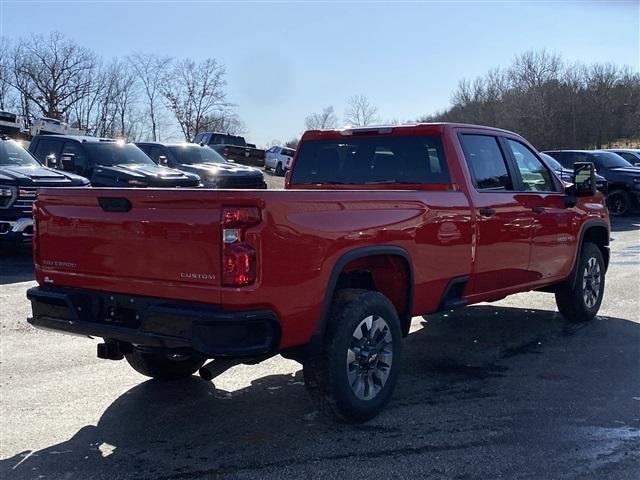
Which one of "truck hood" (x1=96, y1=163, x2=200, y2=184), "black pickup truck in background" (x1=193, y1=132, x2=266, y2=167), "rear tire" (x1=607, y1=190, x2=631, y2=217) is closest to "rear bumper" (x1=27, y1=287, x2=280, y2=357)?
"truck hood" (x1=96, y1=163, x2=200, y2=184)

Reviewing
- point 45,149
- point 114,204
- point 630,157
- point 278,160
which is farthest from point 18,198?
point 278,160

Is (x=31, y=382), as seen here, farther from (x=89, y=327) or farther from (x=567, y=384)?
(x=567, y=384)

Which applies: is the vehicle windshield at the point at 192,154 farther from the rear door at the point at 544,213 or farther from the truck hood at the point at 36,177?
the rear door at the point at 544,213

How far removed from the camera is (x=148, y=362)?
507 cm

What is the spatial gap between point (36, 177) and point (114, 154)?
271cm

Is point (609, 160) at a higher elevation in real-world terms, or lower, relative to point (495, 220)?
higher

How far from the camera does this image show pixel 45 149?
13.1m

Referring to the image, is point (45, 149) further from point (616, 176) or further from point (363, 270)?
point (616, 176)

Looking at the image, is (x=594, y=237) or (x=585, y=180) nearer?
(x=585, y=180)

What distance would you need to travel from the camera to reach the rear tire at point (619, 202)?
19.2m

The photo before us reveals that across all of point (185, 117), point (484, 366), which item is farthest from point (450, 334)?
point (185, 117)

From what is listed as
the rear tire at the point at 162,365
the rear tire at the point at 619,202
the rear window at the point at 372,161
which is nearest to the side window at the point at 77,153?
the rear window at the point at 372,161

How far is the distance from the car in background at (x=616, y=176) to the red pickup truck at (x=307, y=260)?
14.4m

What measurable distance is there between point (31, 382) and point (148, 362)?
96 centimetres
